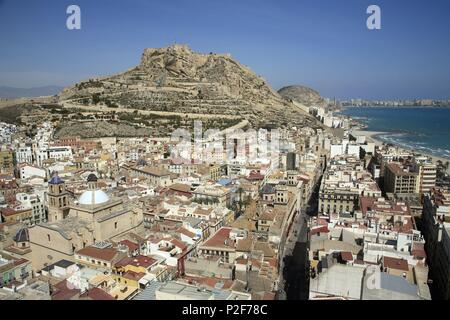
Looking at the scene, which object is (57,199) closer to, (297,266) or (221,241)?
(221,241)

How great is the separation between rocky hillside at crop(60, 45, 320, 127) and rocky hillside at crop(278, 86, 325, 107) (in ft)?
79.5

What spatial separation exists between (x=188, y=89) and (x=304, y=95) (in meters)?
37.7

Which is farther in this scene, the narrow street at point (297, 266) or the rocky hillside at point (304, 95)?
the rocky hillside at point (304, 95)

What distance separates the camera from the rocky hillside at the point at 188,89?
27.5m

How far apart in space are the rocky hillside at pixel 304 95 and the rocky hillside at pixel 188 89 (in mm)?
24239

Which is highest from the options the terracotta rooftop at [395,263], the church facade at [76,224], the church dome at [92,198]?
the church dome at [92,198]

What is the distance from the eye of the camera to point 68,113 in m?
23.8

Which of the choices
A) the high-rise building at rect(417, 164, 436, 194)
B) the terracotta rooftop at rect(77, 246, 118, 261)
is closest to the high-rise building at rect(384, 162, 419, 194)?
the high-rise building at rect(417, 164, 436, 194)

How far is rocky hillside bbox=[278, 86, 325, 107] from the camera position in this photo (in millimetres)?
62600

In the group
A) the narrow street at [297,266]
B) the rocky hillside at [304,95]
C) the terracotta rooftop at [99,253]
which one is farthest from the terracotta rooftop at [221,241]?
the rocky hillside at [304,95]

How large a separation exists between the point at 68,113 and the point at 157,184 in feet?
45.0

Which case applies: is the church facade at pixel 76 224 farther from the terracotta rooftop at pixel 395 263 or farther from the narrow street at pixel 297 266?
the terracotta rooftop at pixel 395 263

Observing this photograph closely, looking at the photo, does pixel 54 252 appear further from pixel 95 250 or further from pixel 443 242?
pixel 443 242

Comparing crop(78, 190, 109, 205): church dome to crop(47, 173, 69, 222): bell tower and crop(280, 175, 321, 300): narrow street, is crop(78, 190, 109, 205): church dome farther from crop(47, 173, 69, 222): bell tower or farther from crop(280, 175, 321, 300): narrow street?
crop(280, 175, 321, 300): narrow street
